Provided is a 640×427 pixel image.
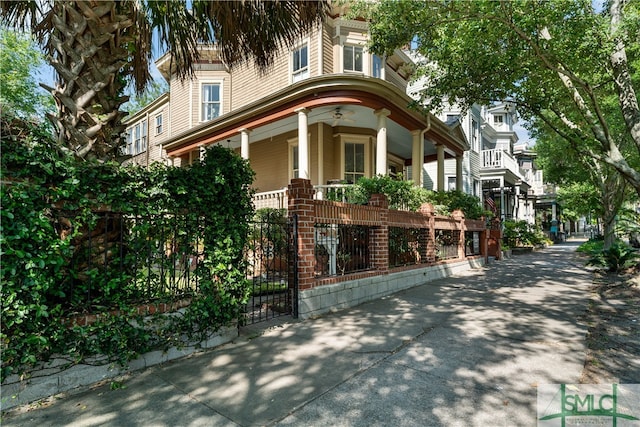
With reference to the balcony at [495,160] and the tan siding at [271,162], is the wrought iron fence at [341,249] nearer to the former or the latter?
the tan siding at [271,162]

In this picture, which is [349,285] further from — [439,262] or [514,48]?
[514,48]

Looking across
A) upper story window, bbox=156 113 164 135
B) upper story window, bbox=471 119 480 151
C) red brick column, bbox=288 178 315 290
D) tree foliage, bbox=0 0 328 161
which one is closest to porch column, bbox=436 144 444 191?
upper story window, bbox=471 119 480 151

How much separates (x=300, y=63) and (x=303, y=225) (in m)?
9.36

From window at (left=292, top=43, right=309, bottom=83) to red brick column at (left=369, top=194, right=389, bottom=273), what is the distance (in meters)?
7.29

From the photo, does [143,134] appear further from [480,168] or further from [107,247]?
[480,168]

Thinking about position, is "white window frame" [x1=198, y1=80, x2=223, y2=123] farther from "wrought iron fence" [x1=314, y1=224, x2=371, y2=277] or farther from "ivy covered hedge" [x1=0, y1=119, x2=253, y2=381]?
"ivy covered hedge" [x1=0, y1=119, x2=253, y2=381]

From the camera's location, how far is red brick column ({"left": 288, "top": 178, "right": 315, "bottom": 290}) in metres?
5.29

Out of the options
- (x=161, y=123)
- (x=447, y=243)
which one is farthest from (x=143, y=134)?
(x=447, y=243)

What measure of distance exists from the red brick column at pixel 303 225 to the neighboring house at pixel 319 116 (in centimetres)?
435

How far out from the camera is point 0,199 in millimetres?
2596

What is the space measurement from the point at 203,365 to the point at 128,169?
2.13 metres

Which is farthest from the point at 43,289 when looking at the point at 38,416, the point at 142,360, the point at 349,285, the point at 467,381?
the point at 349,285

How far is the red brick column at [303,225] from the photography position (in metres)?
5.29

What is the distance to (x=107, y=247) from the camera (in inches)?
136
